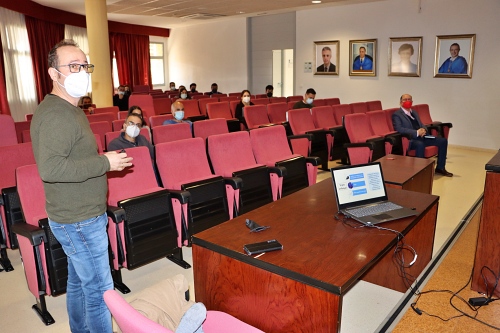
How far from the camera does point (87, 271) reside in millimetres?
1935

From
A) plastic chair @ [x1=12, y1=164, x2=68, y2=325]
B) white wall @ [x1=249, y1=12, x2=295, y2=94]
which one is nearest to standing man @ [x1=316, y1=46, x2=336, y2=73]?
white wall @ [x1=249, y1=12, x2=295, y2=94]

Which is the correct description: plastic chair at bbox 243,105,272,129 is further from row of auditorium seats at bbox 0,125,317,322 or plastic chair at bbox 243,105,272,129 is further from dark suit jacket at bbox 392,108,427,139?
row of auditorium seats at bbox 0,125,317,322

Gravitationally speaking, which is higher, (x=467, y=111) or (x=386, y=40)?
(x=386, y=40)

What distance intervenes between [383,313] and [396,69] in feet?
25.9

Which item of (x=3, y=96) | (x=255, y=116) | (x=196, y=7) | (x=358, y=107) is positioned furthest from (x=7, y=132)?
(x=196, y=7)

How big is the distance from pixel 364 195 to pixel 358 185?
7cm

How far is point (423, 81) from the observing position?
8953 millimetres

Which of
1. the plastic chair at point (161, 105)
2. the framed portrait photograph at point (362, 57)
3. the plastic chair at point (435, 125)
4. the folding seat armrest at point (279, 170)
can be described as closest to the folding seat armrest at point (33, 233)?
the folding seat armrest at point (279, 170)

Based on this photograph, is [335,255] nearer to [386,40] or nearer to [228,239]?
[228,239]

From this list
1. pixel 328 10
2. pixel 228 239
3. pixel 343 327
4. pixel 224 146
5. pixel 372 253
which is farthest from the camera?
pixel 328 10

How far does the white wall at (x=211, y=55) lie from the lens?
1335cm

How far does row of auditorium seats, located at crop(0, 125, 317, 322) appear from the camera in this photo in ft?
8.29

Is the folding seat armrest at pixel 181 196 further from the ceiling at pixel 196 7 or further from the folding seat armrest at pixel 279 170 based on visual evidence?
the ceiling at pixel 196 7

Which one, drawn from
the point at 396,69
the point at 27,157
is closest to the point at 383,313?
the point at 27,157
